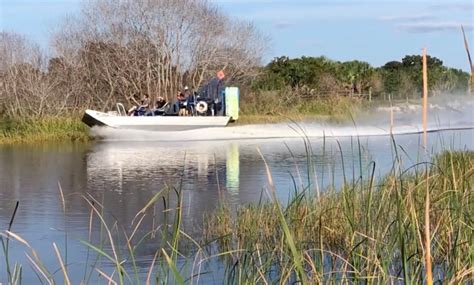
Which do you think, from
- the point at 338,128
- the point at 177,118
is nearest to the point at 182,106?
the point at 177,118

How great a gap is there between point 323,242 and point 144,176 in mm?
7251

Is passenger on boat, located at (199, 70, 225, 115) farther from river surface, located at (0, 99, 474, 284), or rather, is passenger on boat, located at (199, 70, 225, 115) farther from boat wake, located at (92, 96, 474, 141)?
river surface, located at (0, 99, 474, 284)

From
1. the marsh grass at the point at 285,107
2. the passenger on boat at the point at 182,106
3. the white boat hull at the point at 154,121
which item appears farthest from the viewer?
the marsh grass at the point at 285,107

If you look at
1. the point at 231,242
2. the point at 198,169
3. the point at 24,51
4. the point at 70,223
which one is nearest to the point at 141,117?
the point at 24,51

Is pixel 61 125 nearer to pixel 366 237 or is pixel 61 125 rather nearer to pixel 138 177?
pixel 138 177

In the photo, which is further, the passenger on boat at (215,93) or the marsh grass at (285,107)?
the marsh grass at (285,107)

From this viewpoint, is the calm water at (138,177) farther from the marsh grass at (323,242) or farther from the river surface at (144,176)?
the marsh grass at (323,242)

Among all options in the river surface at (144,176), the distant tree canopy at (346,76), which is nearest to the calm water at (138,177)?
the river surface at (144,176)

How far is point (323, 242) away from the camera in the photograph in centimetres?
521

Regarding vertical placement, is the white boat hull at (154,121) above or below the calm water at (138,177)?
above

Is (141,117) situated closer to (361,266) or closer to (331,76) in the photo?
(331,76)

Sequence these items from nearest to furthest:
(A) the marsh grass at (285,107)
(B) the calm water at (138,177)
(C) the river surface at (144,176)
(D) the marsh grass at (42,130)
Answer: (C) the river surface at (144,176) → (B) the calm water at (138,177) → (D) the marsh grass at (42,130) → (A) the marsh grass at (285,107)

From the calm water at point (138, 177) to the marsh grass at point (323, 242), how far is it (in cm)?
23

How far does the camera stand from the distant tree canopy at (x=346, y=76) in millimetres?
30359
